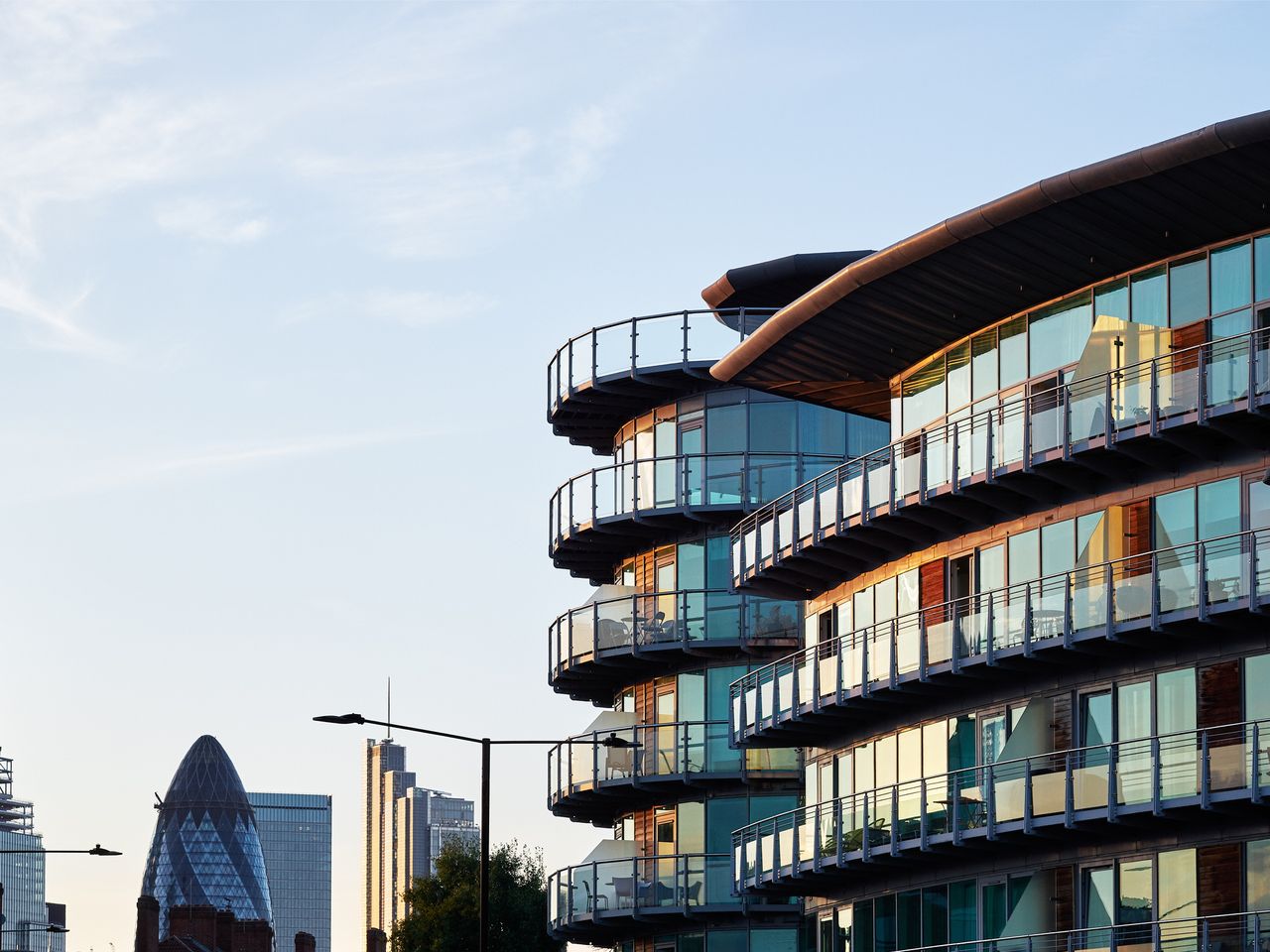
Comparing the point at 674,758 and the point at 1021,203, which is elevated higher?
the point at 1021,203

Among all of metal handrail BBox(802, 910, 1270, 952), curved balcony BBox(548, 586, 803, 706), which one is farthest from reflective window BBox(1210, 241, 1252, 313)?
curved balcony BBox(548, 586, 803, 706)

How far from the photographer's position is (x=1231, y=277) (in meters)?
46.9

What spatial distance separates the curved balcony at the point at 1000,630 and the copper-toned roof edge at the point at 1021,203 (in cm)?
641

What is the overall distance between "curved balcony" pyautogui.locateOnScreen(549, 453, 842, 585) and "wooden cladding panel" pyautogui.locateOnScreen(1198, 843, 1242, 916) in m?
25.0

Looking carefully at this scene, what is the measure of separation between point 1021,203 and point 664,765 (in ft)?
Result: 83.3

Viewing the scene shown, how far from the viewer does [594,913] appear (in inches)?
2749

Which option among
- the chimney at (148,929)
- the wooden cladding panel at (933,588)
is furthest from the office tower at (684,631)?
the chimney at (148,929)

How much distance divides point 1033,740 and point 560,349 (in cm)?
2679

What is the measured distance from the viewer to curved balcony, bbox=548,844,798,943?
67.4 metres

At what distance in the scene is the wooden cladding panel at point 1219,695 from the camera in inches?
1766

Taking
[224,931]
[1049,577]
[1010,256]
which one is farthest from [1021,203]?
[224,931]

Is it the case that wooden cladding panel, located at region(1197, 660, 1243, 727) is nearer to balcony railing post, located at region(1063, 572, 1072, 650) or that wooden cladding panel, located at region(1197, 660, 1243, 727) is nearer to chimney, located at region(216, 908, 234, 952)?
balcony railing post, located at region(1063, 572, 1072, 650)

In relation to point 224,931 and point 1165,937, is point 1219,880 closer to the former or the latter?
point 1165,937

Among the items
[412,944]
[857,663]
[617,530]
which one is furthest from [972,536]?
[412,944]
